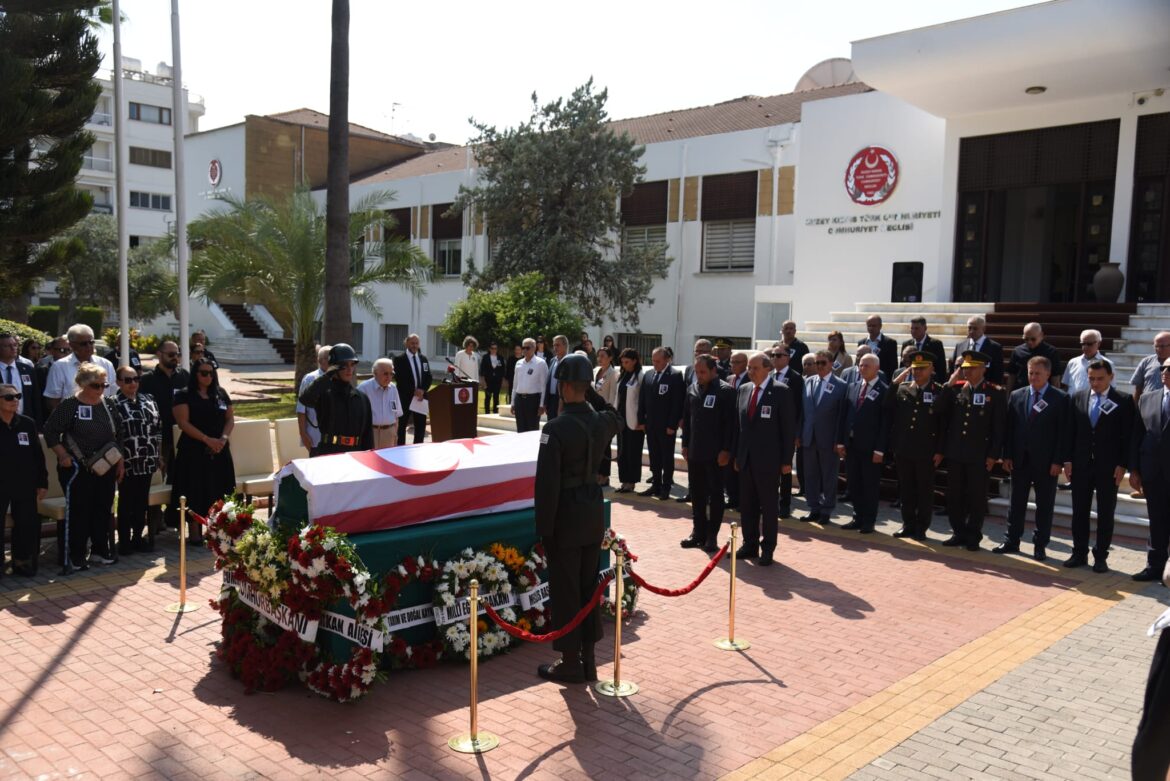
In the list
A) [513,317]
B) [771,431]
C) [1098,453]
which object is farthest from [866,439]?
[513,317]

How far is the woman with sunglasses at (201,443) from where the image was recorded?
9305 millimetres

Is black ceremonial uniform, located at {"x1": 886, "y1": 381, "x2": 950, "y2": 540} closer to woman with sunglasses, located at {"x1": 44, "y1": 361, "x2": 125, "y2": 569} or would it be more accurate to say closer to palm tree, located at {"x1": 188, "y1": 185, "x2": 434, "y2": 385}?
woman with sunglasses, located at {"x1": 44, "y1": 361, "x2": 125, "y2": 569}

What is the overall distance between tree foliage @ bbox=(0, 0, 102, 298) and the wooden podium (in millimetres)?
7844

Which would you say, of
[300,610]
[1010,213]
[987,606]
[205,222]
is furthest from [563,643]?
[205,222]

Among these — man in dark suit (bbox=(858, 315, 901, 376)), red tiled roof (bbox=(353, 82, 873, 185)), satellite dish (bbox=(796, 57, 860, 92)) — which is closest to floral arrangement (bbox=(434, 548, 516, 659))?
man in dark suit (bbox=(858, 315, 901, 376))

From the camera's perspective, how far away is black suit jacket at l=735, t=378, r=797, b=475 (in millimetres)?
9070

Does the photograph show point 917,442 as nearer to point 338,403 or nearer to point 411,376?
point 338,403

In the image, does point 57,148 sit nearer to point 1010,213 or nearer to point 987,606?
point 987,606

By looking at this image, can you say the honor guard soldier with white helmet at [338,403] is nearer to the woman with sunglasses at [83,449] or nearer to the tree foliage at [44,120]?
the woman with sunglasses at [83,449]

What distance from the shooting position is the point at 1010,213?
21.4 meters

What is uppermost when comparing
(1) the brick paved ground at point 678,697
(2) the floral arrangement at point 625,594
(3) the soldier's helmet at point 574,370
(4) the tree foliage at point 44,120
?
(4) the tree foliage at point 44,120

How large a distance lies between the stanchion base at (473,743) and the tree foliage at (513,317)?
17.0 metres

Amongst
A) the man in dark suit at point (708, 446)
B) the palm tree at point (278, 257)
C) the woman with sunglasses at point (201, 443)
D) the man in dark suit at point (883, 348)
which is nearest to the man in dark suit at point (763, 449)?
the man in dark suit at point (708, 446)

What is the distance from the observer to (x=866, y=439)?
35.0ft
